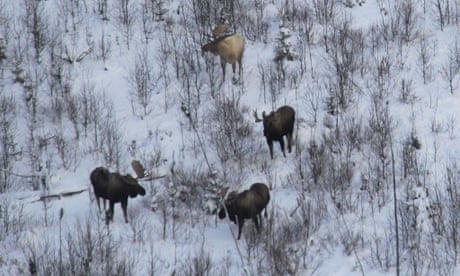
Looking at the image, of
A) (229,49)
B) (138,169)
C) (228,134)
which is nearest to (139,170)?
(138,169)

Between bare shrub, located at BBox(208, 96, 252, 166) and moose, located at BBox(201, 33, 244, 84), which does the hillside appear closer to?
bare shrub, located at BBox(208, 96, 252, 166)

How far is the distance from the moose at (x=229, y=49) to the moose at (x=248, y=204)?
230 inches

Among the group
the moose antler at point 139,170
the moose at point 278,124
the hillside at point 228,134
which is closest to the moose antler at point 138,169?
the moose antler at point 139,170

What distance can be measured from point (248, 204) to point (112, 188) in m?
2.31

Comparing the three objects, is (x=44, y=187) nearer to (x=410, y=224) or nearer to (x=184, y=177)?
(x=184, y=177)

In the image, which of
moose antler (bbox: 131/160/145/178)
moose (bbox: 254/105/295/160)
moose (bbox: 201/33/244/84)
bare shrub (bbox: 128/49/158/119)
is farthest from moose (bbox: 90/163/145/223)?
moose (bbox: 201/33/244/84)

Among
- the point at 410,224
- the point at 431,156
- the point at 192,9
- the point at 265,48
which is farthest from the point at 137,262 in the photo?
the point at 192,9

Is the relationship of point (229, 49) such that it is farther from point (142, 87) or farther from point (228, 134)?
point (228, 134)

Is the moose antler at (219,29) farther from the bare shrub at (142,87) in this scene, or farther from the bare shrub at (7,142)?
the bare shrub at (7,142)

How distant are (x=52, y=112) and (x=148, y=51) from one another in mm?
3140

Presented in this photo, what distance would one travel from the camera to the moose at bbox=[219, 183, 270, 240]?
10164mm

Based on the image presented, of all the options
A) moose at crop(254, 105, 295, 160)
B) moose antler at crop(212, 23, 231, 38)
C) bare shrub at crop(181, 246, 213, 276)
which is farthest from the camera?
moose antler at crop(212, 23, 231, 38)

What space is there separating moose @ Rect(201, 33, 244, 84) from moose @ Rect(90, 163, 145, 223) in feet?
17.6

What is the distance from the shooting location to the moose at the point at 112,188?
11.0 metres
